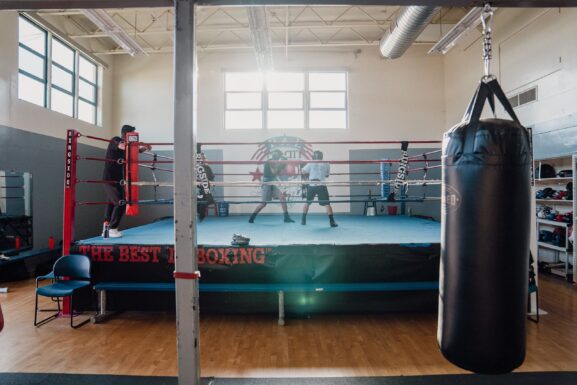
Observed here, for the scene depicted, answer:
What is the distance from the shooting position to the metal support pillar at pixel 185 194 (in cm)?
169

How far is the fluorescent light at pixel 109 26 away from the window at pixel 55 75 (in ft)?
5.12

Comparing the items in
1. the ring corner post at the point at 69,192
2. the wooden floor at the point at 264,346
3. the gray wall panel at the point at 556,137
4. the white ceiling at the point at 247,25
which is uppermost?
the white ceiling at the point at 247,25

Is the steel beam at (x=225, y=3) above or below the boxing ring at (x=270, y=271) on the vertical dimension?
above

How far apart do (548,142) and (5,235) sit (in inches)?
341

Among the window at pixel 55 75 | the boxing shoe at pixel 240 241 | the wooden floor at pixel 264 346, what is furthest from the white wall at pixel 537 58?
the window at pixel 55 75

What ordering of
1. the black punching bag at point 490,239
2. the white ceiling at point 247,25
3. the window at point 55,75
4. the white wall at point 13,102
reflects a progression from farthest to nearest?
the white ceiling at point 247,25 < the window at point 55,75 < the white wall at point 13,102 < the black punching bag at point 490,239

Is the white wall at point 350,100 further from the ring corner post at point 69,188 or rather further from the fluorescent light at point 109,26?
the ring corner post at point 69,188

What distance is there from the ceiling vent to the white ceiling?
2312 millimetres

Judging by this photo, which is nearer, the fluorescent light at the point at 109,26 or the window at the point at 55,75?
the fluorescent light at the point at 109,26

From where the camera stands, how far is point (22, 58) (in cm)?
550

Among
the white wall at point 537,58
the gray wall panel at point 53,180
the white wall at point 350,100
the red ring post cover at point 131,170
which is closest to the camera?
the red ring post cover at point 131,170

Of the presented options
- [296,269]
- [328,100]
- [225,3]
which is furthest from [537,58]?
[225,3]

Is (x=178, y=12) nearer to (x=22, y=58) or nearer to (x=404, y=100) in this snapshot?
(x=22, y=58)

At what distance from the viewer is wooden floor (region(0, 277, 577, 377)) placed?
2.21m
